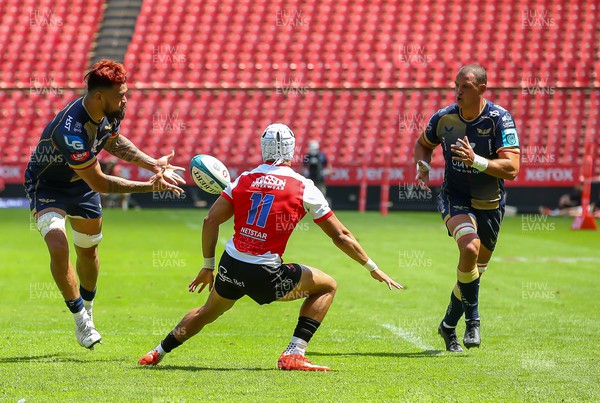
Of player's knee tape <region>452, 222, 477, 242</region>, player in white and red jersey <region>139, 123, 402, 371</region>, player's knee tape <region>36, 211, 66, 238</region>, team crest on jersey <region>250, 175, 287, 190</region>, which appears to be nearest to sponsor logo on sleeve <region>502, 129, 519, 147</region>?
player's knee tape <region>452, 222, 477, 242</region>

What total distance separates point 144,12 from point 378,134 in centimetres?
982

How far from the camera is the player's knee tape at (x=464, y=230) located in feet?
26.7

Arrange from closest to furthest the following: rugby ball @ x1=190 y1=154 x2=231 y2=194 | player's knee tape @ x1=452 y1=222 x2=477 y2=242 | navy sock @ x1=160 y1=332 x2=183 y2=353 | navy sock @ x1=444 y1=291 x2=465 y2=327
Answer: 1. navy sock @ x1=160 y1=332 x2=183 y2=353
2. rugby ball @ x1=190 y1=154 x2=231 y2=194
3. player's knee tape @ x1=452 y1=222 x2=477 y2=242
4. navy sock @ x1=444 y1=291 x2=465 y2=327

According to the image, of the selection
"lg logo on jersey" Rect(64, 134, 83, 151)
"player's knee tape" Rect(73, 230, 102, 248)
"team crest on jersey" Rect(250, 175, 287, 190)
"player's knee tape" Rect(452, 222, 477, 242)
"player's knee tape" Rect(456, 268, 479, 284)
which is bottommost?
"player's knee tape" Rect(456, 268, 479, 284)

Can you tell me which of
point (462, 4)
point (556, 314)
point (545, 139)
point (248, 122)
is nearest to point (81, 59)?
point (248, 122)

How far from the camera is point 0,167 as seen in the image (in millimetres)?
27781

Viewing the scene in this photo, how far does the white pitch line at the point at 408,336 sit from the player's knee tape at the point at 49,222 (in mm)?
3019

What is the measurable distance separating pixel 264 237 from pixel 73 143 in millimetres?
1706

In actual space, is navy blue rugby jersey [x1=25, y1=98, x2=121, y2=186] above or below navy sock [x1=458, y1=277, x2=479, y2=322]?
above

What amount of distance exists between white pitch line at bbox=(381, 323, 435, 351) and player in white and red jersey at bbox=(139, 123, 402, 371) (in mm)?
1526

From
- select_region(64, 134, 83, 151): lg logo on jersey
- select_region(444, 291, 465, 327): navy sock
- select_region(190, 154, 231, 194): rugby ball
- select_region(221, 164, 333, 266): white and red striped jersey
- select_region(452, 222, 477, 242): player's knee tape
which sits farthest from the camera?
select_region(444, 291, 465, 327): navy sock

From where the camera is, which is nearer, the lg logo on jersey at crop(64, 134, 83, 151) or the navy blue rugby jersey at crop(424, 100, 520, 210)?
the lg logo on jersey at crop(64, 134, 83, 151)

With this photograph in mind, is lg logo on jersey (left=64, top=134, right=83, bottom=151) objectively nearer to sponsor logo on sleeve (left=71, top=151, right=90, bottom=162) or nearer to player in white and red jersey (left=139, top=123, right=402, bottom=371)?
sponsor logo on sleeve (left=71, top=151, right=90, bottom=162)

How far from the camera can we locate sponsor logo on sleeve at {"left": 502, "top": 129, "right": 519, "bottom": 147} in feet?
26.8
